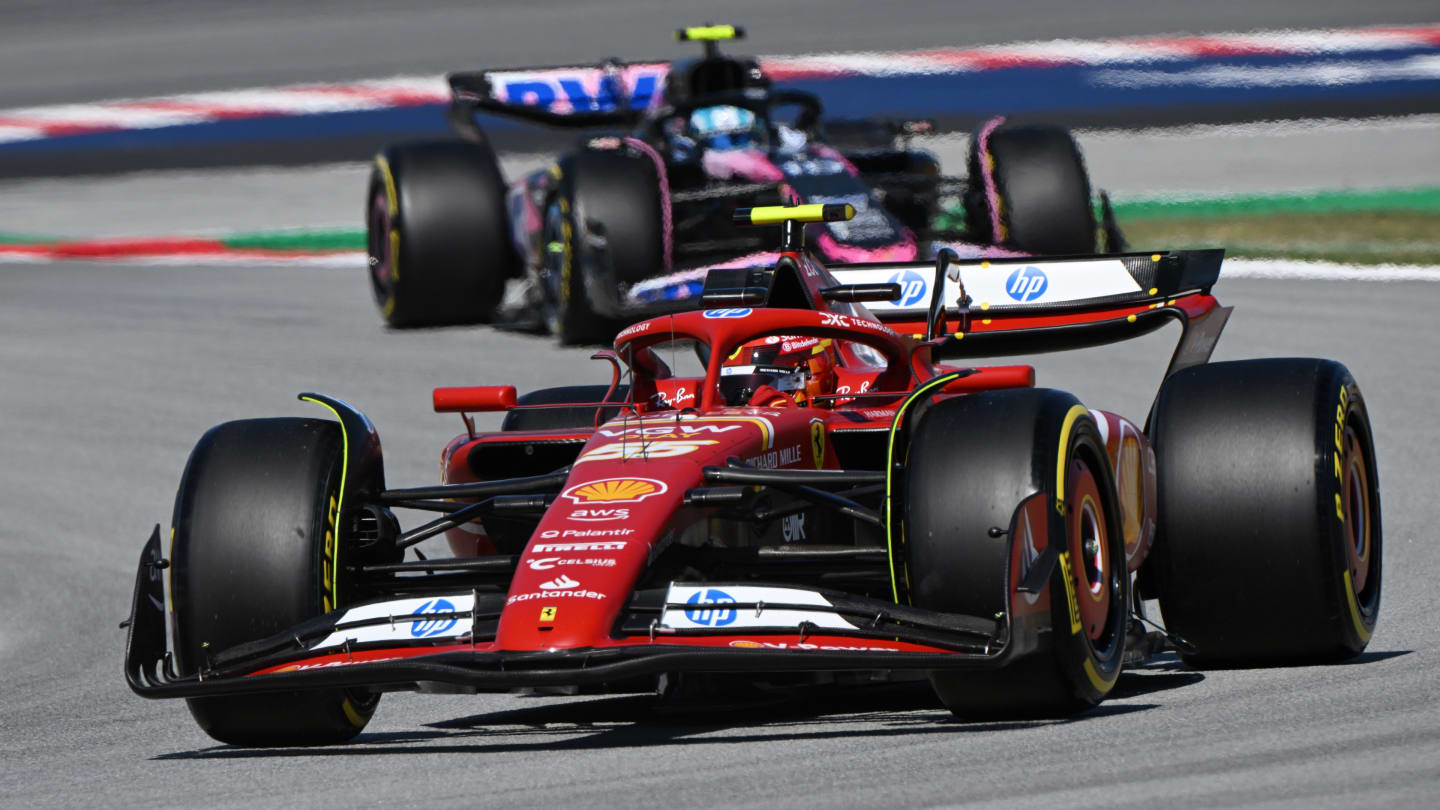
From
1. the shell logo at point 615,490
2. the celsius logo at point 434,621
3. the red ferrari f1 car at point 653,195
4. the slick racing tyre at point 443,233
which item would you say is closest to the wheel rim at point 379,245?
the red ferrari f1 car at point 653,195

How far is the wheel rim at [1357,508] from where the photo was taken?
7.68m

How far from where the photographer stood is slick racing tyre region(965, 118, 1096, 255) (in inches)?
616

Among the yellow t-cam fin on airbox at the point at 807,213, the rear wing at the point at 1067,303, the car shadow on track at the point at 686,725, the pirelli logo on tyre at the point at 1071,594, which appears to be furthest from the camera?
the rear wing at the point at 1067,303

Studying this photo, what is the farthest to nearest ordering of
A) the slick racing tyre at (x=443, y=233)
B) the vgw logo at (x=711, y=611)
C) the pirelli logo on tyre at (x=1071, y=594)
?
the slick racing tyre at (x=443, y=233) → the pirelli logo on tyre at (x=1071, y=594) → the vgw logo at (x=711, y=611)

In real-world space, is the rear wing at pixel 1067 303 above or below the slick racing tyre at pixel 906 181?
above

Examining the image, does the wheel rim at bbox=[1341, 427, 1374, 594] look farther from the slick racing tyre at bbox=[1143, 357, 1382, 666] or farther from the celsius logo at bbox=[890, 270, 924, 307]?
the celsius logo at bbox=[890, 270, 924, 307]

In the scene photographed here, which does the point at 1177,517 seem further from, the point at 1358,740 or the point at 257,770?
the point at 257,770

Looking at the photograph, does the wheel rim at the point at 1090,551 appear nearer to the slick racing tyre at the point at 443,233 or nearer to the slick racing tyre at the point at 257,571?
Result: the slick racing tyre at the point at 257,571

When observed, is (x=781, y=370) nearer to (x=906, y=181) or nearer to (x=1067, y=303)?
(x=1067, y=303)

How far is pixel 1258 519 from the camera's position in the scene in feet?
24.2

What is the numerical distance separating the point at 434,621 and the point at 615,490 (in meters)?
0.62

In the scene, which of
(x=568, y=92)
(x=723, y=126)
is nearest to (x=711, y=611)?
(x=723, y=126)

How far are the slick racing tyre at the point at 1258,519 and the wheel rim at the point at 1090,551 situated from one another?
553 mm

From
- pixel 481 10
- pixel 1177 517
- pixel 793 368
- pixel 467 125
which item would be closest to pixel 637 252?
pixel 467 125
